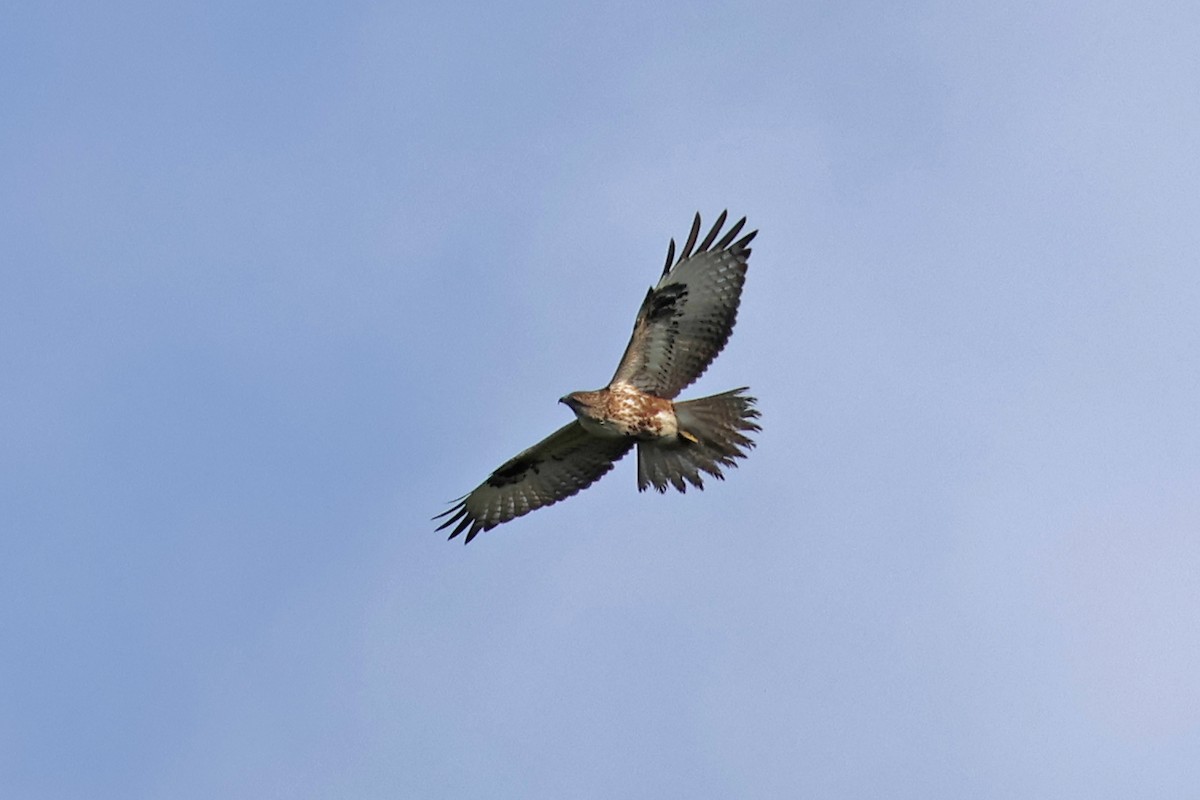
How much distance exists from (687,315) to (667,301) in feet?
0.62

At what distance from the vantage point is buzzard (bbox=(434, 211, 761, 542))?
14508 millimetres

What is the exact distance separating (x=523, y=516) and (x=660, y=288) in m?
2.59

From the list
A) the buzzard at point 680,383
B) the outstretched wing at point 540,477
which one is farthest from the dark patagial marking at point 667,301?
the outstretched wing at point 540,477

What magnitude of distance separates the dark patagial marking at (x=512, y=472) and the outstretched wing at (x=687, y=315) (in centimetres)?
136

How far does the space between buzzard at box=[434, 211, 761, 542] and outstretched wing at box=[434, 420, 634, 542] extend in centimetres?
34

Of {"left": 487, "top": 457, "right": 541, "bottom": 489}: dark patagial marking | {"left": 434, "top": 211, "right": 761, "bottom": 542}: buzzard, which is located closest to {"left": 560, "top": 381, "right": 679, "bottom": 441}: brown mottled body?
{"left": 434, "top": 211, "right": 761, "bottom": 542}: buzzard

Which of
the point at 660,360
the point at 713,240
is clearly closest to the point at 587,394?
the point at 660,360

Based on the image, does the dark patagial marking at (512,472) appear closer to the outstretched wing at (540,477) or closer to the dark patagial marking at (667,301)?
the outstretched wing at (540,477)

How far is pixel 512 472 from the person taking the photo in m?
15.9

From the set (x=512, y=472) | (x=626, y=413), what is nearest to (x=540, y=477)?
(x=512, y=472)

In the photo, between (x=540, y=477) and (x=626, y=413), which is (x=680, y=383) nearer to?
(x=626, y=413)

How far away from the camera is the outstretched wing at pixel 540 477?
15.4 m

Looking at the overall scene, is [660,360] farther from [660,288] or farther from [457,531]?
[457,531]

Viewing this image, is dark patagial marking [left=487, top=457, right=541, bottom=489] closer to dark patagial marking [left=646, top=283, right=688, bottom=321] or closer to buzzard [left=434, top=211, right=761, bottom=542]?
buzzard [left=434, top=211, right=761, bottom=542]
